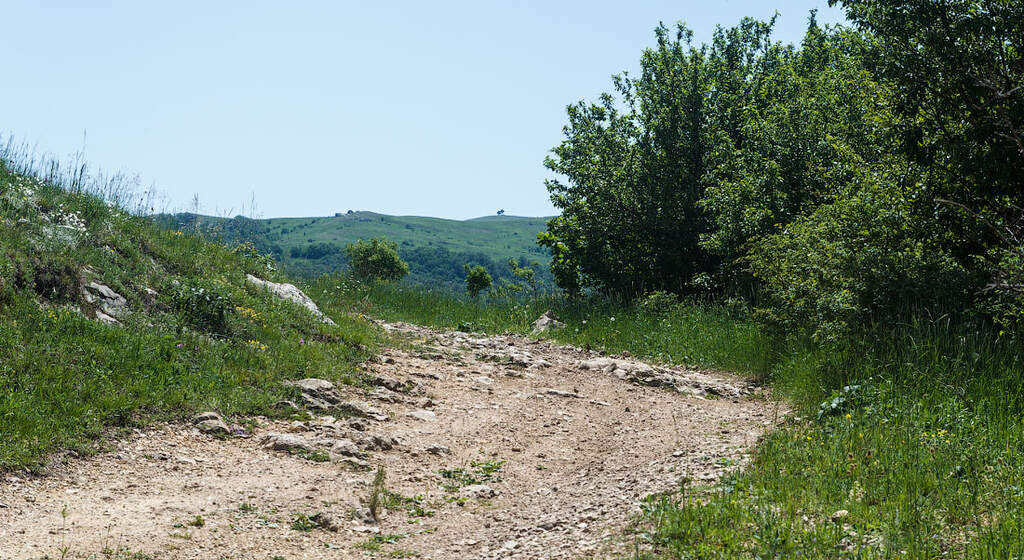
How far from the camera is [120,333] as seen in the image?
819 cm

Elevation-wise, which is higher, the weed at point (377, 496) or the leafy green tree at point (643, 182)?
the leafy green tree at point (643, 182)

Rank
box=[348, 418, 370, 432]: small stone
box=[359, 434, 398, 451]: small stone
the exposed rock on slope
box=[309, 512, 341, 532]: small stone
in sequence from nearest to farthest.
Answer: box=[309, 512, 341, 532]: small stone < box=[359, 434, 398, 451]: small stone < box=[348, 418, 370, 432]: small stone < the exposed rock on slope

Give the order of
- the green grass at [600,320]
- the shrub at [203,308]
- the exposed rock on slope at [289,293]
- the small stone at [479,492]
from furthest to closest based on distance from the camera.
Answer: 1. the exposed rock on slope at [289,293]
2. the green grass at [600,320]
3. the shrub at [203,308]
4. the small stone at [479,492]

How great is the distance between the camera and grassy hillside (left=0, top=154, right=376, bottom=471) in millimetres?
6594

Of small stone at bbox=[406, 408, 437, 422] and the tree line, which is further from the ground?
the tree line

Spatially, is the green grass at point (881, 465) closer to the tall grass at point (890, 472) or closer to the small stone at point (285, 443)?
the tall grass at point (890, 472)

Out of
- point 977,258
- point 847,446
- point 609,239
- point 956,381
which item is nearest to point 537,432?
point 847,446

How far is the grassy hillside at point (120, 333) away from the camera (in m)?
6.59

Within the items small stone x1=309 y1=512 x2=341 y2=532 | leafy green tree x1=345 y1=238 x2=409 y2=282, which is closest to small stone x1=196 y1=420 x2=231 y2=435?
small stone x1=309 y1=512 x2=341 y2=532

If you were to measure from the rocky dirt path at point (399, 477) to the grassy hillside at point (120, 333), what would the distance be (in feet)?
1.54

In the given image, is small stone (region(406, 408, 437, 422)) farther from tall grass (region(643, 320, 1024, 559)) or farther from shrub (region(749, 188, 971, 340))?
shrub (region(749, 188, 971, 340))

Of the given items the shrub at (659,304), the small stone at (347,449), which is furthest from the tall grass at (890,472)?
the shrub at (659,304)

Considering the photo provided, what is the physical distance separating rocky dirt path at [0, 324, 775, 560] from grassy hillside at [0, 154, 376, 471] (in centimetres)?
47

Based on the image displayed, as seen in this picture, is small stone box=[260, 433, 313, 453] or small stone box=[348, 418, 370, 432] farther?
small stone box=[348, 418, 370, 432]
